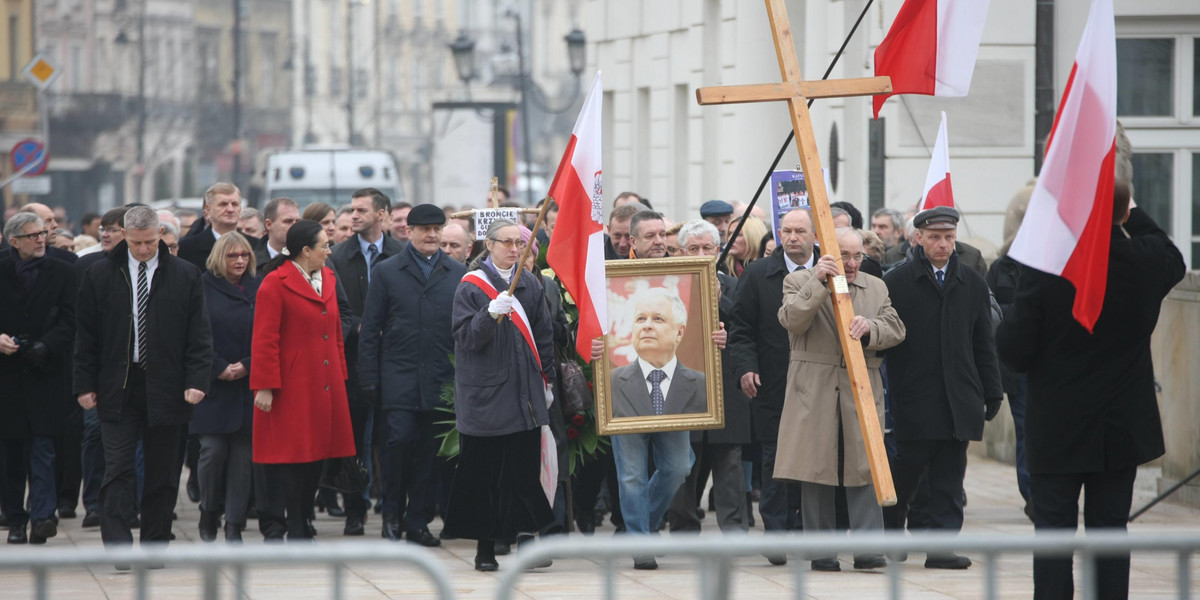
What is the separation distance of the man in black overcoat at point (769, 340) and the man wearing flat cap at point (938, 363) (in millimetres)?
626

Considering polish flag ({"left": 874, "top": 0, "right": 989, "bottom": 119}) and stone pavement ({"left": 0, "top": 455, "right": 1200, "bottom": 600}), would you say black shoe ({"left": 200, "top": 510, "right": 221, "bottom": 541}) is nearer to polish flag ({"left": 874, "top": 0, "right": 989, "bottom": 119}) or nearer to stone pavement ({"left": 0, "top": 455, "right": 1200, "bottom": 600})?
stone pavement ({"left": 0, "top": 455, "right": 1200, "bottom": 600})

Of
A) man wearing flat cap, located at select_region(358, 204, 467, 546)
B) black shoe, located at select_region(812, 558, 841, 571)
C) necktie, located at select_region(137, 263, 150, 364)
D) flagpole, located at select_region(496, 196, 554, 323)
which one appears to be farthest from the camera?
man wearing flat cap, located at select_region(358, 204, 467, 546)

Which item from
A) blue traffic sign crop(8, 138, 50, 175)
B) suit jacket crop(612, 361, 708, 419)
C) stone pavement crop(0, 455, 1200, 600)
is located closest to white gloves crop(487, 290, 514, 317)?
suit jacket crop(612, 361, 708, 419)

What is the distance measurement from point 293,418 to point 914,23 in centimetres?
424

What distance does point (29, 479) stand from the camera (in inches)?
415

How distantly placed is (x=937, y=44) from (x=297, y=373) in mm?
4161

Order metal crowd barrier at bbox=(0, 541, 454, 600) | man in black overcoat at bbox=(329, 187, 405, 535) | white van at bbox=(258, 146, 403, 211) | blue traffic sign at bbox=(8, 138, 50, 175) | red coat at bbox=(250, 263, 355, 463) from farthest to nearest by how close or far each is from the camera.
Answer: white van at bbox=(258, 146, 403, 211) < blue traffic sign at bbox=(8, 138, 50, 175) < man in black overcoat at bbox=(329, 187, 405, 535) < red coat at bbox=(250, 263, 355, 463) < metal crowd barrier at bbox=(0, 541, 454, 600)

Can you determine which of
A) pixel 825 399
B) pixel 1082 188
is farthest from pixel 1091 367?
pixel 825 399

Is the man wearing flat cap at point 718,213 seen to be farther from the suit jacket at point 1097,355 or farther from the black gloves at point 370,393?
the suit jacket at point 1097,355

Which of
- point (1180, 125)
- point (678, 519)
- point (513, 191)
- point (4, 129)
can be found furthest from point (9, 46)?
point (678, 519)

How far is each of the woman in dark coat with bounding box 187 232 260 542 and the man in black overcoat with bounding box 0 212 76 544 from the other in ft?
3.57

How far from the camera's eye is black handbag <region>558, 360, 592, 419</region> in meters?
9.58

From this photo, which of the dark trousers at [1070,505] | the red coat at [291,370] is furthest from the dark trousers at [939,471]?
the red coat at [291,370]

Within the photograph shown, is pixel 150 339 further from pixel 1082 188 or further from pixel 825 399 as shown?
pixel 1082 188
